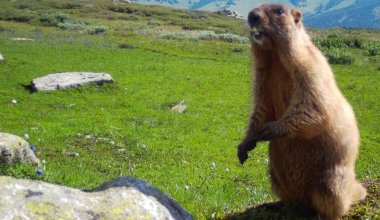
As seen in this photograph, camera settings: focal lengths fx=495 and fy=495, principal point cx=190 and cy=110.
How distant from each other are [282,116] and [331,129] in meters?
0.56

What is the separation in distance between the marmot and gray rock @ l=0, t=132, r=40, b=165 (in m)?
4.47

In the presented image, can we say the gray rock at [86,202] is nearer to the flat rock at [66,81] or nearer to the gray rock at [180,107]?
the gray rock at [180,107]

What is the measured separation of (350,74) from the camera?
103ft

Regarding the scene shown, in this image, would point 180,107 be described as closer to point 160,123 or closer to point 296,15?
point 160,123

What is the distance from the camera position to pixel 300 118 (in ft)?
17.3

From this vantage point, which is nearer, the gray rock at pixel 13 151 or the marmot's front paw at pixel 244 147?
the marmot's front paw at pixel 244 147

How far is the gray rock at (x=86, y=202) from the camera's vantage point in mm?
4000

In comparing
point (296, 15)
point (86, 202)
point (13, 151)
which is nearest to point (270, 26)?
point (296, 15)

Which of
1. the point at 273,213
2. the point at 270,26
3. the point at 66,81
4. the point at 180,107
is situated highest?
the point at 270,26

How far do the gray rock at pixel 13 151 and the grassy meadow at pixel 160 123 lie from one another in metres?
0.18

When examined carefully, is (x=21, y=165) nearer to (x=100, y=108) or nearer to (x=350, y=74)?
(x=100, y=108)

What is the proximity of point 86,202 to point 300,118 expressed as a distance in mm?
2393

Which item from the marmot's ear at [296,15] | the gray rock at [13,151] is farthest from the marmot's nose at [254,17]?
the gray rock at [13,151]

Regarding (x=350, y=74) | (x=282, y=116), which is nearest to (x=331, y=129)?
(x=282, y=116)
